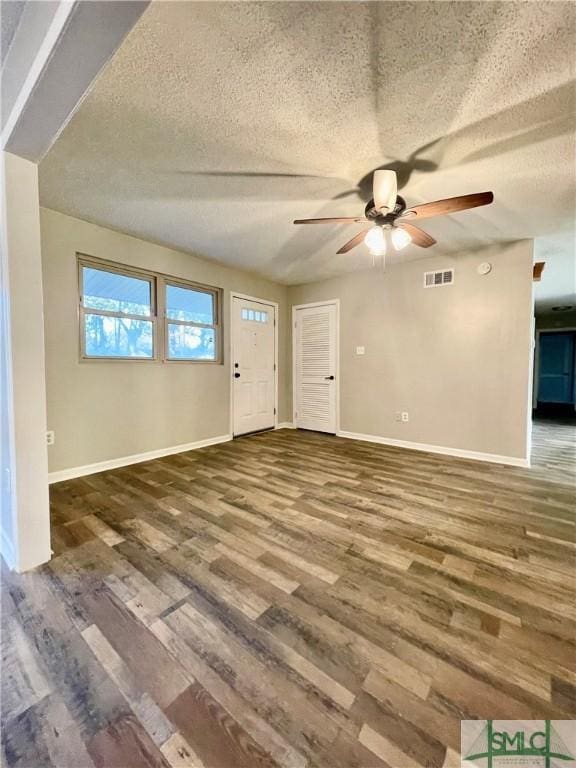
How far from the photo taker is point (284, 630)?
1310 millimetres

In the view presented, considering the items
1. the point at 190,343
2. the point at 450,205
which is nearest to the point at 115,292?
the point at 190,343

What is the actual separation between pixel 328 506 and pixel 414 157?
2556 mm

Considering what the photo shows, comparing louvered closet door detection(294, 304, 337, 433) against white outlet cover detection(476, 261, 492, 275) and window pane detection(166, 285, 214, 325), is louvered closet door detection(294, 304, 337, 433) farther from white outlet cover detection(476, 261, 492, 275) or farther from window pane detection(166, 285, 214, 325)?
white outlet cover detection(476, 261, 492, 275)

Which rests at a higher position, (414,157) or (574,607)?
(414,157)

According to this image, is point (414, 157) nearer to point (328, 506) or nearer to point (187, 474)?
point (328, 506)

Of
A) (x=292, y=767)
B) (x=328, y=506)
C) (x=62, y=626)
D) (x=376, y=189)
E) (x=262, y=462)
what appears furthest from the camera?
(x=262, y=462)

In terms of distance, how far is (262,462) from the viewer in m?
3.52

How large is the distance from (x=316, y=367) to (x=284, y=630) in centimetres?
402

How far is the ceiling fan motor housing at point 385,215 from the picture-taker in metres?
2.17

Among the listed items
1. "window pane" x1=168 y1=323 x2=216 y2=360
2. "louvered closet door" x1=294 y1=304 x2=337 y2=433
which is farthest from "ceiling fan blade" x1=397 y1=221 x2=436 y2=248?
"window pane" x1=168 y1=323 x2=216 y2=360

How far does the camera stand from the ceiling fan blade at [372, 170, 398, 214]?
193 centimetres

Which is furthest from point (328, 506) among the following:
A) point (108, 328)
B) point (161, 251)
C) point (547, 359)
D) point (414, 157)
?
point (547, 359)

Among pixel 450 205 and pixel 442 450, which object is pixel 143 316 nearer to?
pixel 450 205

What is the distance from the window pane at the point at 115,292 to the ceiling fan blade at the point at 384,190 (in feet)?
8.89
